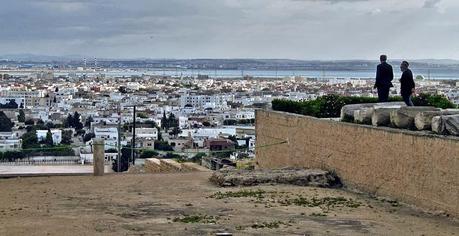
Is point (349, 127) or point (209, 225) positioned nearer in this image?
point (209, 225)

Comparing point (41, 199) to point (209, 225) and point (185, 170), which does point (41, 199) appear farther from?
point (185, 170)

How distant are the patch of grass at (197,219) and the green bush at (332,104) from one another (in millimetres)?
8078

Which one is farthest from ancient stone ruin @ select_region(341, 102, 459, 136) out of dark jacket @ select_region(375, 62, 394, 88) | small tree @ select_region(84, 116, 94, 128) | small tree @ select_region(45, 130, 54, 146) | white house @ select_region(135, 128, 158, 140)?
small tree @ select_region(84, 116, 94, 128)

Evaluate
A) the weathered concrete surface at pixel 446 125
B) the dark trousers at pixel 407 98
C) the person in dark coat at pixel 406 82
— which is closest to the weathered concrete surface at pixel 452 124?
the weathered concrete surface at pixel 446 125

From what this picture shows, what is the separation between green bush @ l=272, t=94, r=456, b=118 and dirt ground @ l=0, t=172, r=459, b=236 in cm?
427

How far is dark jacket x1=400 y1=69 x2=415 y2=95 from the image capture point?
16.6 meters

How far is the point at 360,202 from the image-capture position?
1414 cm

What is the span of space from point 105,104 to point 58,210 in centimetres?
5032

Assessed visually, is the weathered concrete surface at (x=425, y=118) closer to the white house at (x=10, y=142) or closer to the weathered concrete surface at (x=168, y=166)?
the weathered concrete surface at (x=168, y=166)

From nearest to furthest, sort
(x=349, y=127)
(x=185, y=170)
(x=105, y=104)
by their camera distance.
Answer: (x=349, y=127)
(x=185, y=170)
(x=105, y=104)

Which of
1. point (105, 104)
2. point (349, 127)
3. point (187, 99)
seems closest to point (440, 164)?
point (349, 127)

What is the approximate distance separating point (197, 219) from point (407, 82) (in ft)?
21.9

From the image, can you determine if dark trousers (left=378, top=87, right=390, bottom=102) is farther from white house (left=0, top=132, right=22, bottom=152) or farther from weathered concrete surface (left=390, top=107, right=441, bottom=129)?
white house (left=0, top=132, right=22, bottom=152)

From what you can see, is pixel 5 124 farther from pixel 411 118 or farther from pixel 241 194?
pixel 411 118
